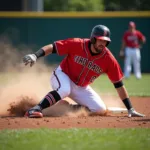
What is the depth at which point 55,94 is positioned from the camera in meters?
8.31

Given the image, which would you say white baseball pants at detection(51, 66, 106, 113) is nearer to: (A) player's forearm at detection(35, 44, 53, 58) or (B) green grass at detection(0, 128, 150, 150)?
(A) player's forearm at detection(35, 44, 53, 58)

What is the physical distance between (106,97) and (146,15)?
35.2 feet

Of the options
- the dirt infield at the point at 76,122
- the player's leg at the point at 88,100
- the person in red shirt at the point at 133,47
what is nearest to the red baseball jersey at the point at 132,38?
the person in red shirt at the point at 133,47

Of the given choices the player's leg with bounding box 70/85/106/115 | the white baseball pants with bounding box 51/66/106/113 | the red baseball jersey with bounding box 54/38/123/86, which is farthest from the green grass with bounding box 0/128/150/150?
the player's leg with bounding box 70/85/106/115

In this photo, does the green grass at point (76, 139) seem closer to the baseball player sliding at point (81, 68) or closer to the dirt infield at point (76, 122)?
the dirt infield at point (76, 122)

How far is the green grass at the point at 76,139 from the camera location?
20.2 ft

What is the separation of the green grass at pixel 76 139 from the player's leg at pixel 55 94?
3.79ft

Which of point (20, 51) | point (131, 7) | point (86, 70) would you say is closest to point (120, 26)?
point (20, 51)

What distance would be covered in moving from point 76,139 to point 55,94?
6.03 feet

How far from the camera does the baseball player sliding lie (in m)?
8.30

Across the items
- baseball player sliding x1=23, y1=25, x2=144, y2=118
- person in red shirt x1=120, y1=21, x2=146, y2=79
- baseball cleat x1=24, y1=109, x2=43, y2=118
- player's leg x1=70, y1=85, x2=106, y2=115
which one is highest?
person in red shirt x1=120, y1=21, x2=146, y2=79

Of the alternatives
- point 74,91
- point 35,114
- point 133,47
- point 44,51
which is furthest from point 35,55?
point 133,47

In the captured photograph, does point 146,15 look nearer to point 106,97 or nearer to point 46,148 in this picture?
point 106,97

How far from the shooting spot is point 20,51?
2152 cm
